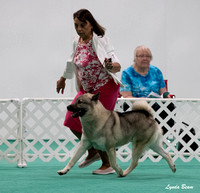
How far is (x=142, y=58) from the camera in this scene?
15.9 ft

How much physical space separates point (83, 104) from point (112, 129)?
0.28 m

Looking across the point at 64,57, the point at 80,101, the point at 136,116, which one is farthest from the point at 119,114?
the point at 64,57

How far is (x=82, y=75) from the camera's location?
3537 millimetres

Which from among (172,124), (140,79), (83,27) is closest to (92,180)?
(83,27)

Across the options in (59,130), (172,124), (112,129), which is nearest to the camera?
(112,129)

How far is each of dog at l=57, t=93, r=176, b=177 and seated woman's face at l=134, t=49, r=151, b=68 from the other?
120 cm

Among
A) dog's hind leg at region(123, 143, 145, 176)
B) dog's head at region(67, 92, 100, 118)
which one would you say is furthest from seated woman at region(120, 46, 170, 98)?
dog's head at region(67, 92, 100, 118)

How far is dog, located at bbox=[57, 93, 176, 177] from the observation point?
3303mm

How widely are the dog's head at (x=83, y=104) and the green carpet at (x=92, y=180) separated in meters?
0.45

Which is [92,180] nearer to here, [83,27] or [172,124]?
[83,27]

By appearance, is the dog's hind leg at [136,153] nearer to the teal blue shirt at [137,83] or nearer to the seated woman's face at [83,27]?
the seated woman's face at [83,27]

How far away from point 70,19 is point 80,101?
193 inches

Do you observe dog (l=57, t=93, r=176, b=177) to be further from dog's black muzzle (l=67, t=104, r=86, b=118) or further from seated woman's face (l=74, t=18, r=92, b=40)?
seated woman's face (l=74, t=18, r=92, b=40)

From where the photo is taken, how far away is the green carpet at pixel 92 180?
9.45ft
